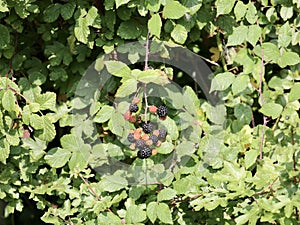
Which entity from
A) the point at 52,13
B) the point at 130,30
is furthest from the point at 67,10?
the point at 130,30

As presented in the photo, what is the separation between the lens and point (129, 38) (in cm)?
192

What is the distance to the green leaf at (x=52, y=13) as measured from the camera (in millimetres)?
1937

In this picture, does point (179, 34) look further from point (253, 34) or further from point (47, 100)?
point (47, 100)

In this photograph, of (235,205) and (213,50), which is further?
(213,50)

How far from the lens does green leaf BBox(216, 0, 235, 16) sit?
1.89 m

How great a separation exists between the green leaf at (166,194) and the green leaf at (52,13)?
645 mm

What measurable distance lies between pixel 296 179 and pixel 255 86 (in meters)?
0.50

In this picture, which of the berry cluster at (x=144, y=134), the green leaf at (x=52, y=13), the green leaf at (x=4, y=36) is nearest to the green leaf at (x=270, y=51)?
the berry cluster at (x=144, y=134)

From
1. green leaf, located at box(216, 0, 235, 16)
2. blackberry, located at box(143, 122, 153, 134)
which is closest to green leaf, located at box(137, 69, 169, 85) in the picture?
blackberry, located at box(143, 122, 153, 134)

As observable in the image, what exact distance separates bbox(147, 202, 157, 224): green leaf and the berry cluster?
162mm

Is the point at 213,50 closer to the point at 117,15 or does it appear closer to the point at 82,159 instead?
the point at 117,15

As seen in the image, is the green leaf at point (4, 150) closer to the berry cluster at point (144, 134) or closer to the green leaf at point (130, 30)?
the berry cluster at point (144, 134)

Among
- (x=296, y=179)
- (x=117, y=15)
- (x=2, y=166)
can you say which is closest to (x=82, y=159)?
(x=2, y=166)

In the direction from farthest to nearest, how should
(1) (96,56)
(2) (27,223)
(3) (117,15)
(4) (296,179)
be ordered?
(2) (27,223), (1) (96,56), (3) (117,15), (4) (296,179)
